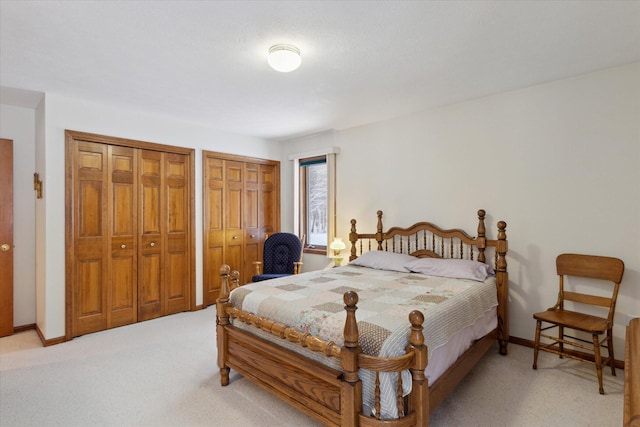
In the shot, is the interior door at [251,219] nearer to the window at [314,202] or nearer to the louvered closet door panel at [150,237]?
the window at [314,202]

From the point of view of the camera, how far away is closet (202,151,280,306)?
4688 mm

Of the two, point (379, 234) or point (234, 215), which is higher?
point (234, 215)

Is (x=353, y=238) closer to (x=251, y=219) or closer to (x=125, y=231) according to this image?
(x=251, y=219)

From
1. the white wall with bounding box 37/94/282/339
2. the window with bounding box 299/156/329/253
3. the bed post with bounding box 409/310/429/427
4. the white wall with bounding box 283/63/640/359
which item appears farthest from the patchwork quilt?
the white wall with bounding box 37/94/282/339

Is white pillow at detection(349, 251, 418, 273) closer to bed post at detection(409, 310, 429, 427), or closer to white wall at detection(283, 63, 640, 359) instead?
white wall at detection(283, 63, 640, 359)

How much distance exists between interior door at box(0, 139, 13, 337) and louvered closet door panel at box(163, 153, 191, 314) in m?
1.63

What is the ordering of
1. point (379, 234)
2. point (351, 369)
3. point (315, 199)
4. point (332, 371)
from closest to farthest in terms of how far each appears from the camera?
point (351, 369)
point (332, 371)
point (379, 234)
point (315, 199)

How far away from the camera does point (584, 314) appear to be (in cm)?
280

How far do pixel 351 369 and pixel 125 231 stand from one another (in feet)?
11.4

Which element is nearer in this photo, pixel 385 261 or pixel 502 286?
pixel 502 286

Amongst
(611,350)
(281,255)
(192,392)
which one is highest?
(281,255)

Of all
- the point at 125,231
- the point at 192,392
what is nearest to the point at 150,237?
the point at 125,231

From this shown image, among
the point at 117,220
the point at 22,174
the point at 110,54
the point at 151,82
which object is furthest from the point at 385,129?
the point at 22,174

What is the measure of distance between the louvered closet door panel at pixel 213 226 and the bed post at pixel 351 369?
3.43 m
